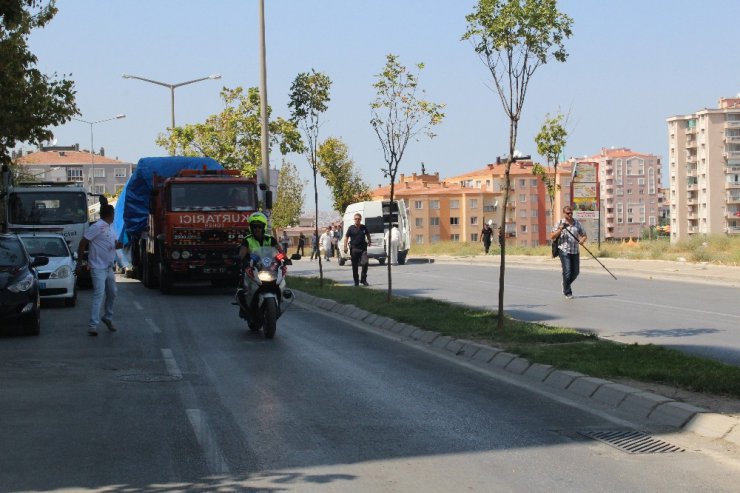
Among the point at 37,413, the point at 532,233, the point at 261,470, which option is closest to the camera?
the point at 261,470

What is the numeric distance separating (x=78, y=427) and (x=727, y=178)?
566ft

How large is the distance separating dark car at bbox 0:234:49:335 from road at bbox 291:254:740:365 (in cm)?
783

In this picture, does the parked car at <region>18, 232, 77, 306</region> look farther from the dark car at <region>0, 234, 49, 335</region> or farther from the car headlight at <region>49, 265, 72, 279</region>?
the dark car at <region>0, 234, 49, 335</region>

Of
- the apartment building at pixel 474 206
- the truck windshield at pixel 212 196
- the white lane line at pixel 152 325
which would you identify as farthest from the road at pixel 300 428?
the apartment building at pixel 474 206

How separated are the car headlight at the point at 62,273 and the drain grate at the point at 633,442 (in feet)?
52.4

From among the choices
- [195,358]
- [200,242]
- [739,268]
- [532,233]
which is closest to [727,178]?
[532,233]

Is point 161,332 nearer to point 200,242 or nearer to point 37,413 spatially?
point 37,413

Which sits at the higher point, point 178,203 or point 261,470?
point 178,203

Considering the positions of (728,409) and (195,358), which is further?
(195,358)

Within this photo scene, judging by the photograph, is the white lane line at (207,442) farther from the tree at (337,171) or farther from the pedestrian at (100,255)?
the tree at (337,171)

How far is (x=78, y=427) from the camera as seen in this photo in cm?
800

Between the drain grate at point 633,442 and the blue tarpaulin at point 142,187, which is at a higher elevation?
the blue tarpaulin at point 142,187

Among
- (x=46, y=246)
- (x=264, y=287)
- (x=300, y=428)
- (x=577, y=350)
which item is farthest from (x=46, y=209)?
(x=300, y=428)

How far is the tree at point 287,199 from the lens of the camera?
110188 mm
